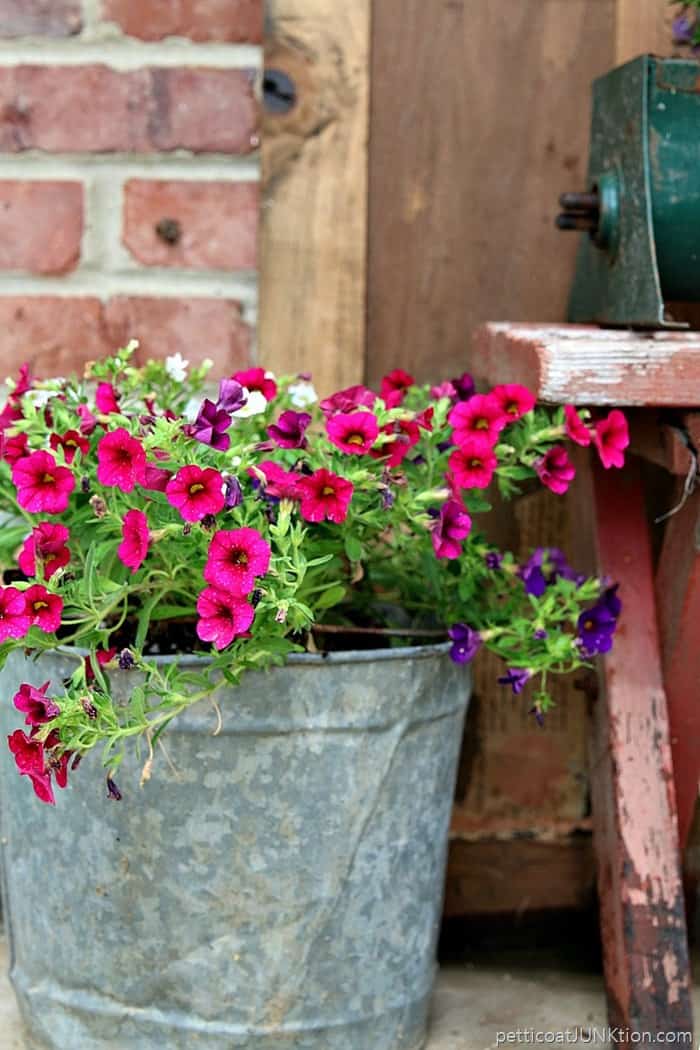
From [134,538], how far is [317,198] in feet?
2.25

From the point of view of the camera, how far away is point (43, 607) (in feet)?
3.31

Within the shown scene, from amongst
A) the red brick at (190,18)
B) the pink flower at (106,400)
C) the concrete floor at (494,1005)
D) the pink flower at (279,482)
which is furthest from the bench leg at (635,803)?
the red brick at (190,18)

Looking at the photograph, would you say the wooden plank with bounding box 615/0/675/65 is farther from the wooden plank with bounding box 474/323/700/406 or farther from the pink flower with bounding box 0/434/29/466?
the pink flower with bounding box 0/434/29/466

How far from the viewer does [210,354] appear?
152 centimetres

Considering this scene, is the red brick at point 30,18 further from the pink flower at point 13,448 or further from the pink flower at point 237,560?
the pink flower at point 237,560

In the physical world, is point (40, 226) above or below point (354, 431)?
above

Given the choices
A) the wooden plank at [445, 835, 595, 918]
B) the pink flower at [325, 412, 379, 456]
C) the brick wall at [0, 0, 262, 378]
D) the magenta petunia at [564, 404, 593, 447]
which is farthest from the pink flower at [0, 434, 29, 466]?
the wooden plank at [445, 835, 595, 918]

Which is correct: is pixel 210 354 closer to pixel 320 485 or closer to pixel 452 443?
pixel 452 443

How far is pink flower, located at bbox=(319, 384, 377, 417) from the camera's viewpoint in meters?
1.14

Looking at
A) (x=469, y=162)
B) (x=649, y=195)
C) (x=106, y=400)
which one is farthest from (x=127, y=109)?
(x=649, y=195)

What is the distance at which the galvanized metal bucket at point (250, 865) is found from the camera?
3.73 ft

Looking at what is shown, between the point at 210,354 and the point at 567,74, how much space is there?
557 mm

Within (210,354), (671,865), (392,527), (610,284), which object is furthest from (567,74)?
(671,865)

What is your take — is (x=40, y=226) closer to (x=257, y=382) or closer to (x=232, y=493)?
(x=257, y=382)
